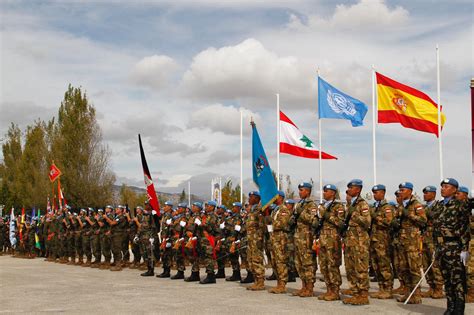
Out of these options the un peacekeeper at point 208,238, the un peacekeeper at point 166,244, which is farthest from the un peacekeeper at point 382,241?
the un peacekeeper at point 166,244

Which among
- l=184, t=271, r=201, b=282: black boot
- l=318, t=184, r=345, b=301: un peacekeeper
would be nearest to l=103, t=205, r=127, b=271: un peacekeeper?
l=184, t=271, r=201, b=282: black boot

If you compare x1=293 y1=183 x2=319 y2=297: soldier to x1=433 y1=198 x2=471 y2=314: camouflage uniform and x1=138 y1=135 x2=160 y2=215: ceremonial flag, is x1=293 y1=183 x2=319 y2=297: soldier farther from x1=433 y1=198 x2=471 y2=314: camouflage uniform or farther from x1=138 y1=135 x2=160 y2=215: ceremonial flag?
x1=138 y1=135 x2=160 y2=215: ceremonial flag

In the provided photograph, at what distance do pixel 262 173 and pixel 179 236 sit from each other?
10.4ft

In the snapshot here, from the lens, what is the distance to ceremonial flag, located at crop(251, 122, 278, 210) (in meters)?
11.4

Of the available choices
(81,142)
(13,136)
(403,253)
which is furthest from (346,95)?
(13,136)

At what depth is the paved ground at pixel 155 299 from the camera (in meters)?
8.80

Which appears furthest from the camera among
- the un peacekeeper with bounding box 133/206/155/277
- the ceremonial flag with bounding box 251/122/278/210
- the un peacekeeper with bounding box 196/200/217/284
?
the un peacekeeper with bounding box 133/206/155/277

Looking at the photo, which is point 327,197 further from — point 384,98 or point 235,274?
point 384,98

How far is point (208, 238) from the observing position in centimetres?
1284

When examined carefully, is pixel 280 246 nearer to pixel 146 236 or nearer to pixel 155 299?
pixel 155 299

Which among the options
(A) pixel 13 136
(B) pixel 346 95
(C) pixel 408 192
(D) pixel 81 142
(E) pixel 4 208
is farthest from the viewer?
(A) pixel 13 136

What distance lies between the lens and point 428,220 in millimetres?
10016

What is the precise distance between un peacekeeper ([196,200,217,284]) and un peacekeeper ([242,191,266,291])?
153 centimetres

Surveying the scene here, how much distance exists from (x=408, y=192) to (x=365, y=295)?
2017 millimetres
